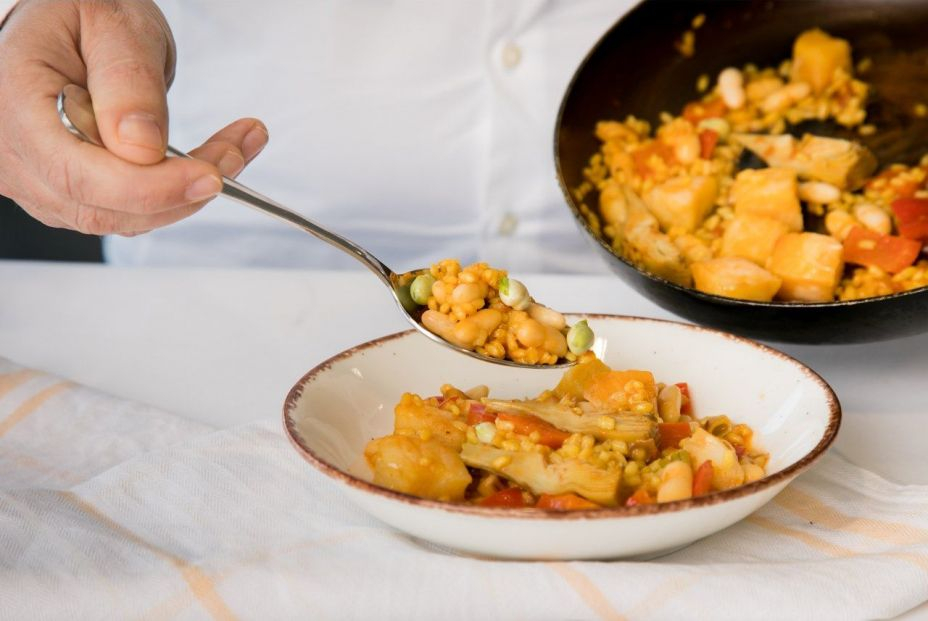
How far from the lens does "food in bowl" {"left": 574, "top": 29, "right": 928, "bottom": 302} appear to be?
1.44 meters

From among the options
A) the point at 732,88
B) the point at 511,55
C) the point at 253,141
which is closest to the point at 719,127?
the point at 732,88

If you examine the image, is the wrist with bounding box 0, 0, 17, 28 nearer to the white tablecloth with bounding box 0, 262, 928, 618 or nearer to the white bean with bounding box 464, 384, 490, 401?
the white tablecloth with bounding box 0, 262, 928, 618

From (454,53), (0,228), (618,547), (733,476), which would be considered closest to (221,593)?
(618,547)

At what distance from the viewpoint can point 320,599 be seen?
983 millimetres

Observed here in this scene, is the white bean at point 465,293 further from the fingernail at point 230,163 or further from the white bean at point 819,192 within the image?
the white bean at point 819,192

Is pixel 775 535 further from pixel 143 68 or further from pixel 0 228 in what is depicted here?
pixel 0 228

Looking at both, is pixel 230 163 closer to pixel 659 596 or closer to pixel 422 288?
pixel 422 288

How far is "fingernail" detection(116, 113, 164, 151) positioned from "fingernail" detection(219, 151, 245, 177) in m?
0.14

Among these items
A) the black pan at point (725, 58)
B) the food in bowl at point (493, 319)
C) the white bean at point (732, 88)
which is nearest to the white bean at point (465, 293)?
the food in bowl at point (493, 319)

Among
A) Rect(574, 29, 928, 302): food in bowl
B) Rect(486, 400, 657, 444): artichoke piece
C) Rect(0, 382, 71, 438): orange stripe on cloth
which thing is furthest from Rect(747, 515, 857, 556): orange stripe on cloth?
Rect(0, 382, 71, 438): orange stripe on cloth

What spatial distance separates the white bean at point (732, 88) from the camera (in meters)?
1.71

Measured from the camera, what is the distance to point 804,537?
43.6 inches

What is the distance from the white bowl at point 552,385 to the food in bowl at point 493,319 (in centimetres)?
12

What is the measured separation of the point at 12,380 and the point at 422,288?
1.92 feet
